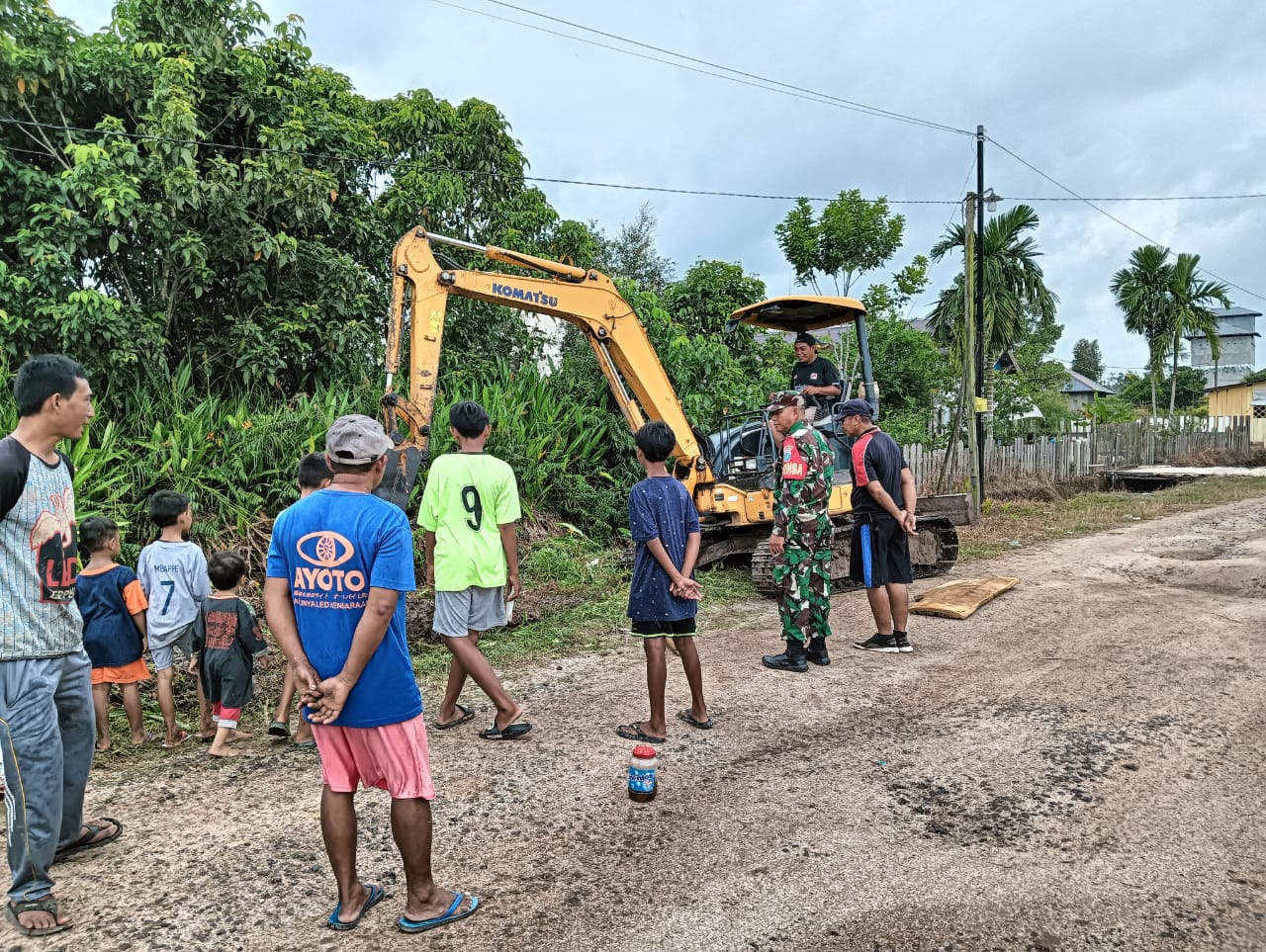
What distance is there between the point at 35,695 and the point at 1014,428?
70.4 feet

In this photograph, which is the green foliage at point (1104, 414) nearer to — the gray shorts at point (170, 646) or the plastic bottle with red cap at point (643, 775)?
the plastic bottle with red cap at point (643, 775)

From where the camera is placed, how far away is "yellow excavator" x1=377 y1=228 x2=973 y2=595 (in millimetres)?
8449

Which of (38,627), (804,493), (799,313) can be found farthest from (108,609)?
(799,313)

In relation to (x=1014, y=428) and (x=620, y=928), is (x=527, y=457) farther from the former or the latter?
(x=1014, y=428)

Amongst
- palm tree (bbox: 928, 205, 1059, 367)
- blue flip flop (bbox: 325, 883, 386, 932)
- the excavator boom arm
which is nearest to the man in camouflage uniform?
the excavator boom arm

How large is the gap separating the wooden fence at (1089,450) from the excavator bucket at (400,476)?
1078 cm

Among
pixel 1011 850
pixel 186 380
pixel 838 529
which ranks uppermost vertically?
pixel 186 380

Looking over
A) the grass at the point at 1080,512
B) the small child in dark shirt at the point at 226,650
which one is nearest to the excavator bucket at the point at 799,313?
the grass at the point at 1080,512

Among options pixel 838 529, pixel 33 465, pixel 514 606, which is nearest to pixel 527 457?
pixel 514 606

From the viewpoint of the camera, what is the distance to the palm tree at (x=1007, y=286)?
20797 millimetres

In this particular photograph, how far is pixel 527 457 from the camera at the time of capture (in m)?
10.0

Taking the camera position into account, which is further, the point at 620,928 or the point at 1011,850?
the point at 1011,850

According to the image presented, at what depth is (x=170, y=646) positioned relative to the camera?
474cm

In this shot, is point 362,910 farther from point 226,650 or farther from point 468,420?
point 468,420
